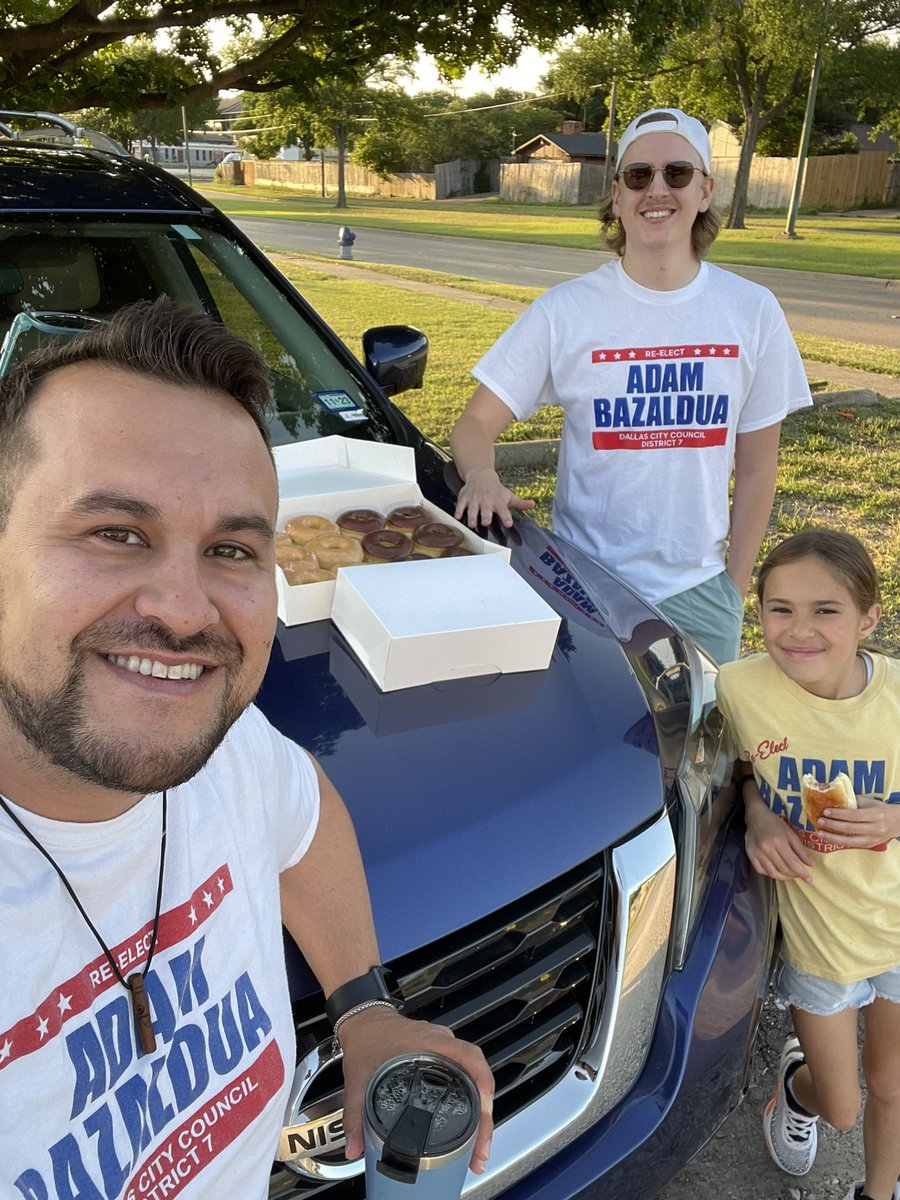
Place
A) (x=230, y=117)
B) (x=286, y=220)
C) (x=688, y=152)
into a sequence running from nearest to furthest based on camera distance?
1. (x=688, y=152)
2. (x=286, y=220)
3. (x=230, y=117)

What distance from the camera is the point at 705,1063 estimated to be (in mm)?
1808

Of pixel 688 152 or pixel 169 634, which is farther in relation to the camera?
pixel 688 152

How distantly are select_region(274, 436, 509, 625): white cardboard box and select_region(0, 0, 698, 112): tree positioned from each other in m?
3.99

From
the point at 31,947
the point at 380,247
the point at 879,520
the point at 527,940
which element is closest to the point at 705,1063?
the point at 527,940

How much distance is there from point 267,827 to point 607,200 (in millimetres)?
2218

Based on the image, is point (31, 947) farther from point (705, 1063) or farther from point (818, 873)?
point (818, 873)

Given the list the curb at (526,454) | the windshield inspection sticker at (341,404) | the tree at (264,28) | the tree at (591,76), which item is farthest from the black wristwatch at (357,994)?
the tree at (591,76)

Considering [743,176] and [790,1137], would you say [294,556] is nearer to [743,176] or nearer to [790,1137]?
[790,1137]

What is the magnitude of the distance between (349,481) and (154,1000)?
157 centimetres

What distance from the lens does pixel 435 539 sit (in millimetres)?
2408

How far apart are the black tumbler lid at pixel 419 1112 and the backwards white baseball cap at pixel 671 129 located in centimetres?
225

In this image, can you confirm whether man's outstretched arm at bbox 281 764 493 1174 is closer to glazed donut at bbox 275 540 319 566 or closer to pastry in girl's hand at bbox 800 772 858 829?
glazed donut at bbox 275 540 319 566

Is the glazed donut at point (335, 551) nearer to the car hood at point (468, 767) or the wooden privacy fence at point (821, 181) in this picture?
the car hood at point (468, 767)

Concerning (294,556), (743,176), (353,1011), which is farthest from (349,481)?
(743,176)
